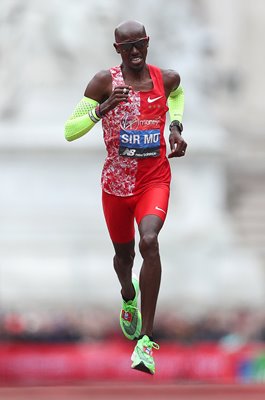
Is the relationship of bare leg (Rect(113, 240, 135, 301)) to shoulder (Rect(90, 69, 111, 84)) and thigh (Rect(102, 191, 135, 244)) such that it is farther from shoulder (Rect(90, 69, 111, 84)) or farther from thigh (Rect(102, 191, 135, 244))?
shoulder (Rect(90, 69, 111, 84))

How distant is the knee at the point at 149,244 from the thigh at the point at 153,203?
189 mm

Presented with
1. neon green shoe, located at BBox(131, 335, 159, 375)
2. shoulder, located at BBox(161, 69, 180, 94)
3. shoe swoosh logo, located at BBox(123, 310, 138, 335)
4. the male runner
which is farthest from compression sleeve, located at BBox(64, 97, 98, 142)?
shoe swoosh logo, located at BBox(123, 310, 138, 335)

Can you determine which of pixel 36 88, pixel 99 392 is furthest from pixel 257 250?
pixel 99 392

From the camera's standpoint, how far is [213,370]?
24.0 m

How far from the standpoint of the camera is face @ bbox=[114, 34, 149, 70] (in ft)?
45.5

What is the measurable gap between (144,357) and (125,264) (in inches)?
42.2

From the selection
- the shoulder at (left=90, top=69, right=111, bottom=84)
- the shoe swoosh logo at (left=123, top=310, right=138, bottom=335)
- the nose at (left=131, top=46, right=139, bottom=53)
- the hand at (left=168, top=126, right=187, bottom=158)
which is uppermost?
the nose at (left=131, top=46, right=139, bottom=53)

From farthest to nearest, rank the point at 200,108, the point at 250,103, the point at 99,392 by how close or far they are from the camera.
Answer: the point at 250,103
the point at 200,108
the point at 99,392

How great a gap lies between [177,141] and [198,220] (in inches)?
728

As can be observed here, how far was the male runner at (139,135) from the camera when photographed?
13969 millimetres

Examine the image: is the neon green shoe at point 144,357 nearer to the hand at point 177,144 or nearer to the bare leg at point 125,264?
the bare leg at point 125,264

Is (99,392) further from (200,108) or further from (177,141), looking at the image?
(200,108)

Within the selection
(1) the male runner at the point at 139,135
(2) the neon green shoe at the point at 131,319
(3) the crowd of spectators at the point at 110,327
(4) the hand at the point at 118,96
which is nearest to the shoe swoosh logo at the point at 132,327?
(2) the neon green shoe at the point at 131,319

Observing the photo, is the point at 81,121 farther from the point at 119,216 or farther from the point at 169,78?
the point at 119,216
